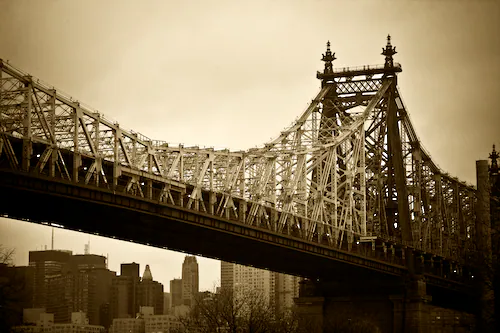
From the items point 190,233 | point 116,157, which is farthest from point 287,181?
point 116,157

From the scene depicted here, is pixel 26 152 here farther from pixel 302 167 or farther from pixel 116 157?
pixel 302 167

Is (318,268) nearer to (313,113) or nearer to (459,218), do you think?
(313,113)

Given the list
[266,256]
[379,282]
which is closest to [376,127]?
[379,282]

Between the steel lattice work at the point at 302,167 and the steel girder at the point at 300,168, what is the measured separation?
0.36 feet

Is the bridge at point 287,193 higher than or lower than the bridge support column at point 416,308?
higher

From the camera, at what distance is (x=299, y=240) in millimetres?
100188

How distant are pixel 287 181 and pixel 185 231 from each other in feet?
51.7

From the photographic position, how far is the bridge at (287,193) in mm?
77438

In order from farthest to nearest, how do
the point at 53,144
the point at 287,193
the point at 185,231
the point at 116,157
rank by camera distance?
the point at 287,193, the point at 185,231, the point at 116,157, the point at 53,144

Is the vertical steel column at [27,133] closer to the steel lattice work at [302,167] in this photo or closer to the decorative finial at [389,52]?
the steel lattice work at [302,167]

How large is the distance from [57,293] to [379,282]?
65929 millimetres

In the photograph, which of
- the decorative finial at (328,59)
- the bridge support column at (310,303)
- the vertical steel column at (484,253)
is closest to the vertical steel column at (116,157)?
the vertical steel column at (484,253)

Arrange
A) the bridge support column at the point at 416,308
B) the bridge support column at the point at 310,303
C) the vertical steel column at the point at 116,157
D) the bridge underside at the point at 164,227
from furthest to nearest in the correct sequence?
the bridge support column at the point at 310,303
the bridge support column at the point at 416,308
the vertical steel column at the point at 116,157
the bridge underside at the point at 164,227

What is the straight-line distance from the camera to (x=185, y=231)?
91750 mm
